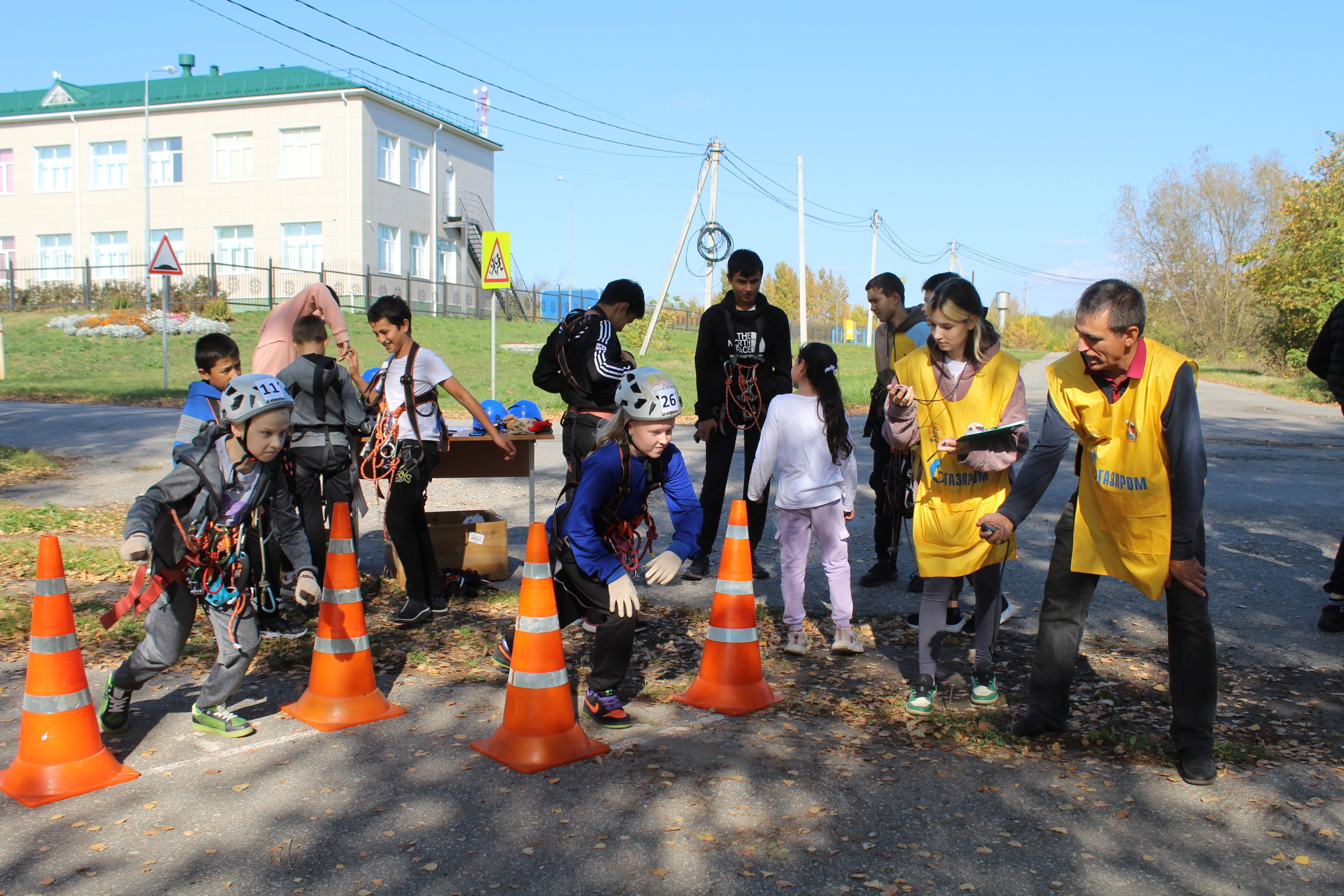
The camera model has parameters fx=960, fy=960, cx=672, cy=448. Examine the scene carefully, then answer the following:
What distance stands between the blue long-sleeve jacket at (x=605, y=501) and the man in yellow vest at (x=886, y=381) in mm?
1706

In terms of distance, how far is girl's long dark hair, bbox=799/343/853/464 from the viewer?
5277mm

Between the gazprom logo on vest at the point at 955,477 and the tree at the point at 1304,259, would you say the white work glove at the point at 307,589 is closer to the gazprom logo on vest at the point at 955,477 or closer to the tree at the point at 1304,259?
the gazprom logo on vest at the point at 955,477

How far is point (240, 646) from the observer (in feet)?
13.4

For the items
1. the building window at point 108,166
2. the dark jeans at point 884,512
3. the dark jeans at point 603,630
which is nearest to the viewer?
the dark jeans at point 603,630

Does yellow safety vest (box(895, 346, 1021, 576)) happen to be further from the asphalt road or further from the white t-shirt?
the white t-shirt

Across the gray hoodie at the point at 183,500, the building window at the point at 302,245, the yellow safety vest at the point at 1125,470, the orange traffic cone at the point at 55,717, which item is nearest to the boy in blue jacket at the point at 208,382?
the gray hoodie at the point at 183,500

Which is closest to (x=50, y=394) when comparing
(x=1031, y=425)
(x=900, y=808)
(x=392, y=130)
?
(x=1031, y=425)

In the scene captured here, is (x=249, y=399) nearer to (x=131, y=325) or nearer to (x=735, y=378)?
(x=735, y=378)

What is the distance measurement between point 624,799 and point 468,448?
4.02 meters

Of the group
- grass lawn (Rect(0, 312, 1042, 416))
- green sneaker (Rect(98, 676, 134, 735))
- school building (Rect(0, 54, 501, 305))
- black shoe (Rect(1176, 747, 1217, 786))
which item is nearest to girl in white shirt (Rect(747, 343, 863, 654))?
black shoe (Rect(1176, 747, 1217, 786))

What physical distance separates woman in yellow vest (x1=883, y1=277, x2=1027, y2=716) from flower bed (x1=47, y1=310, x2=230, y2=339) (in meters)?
29.1

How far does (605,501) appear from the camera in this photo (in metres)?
4.19

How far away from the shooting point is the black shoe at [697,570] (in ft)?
22.7

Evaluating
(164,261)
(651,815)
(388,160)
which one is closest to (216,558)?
(651,815)
